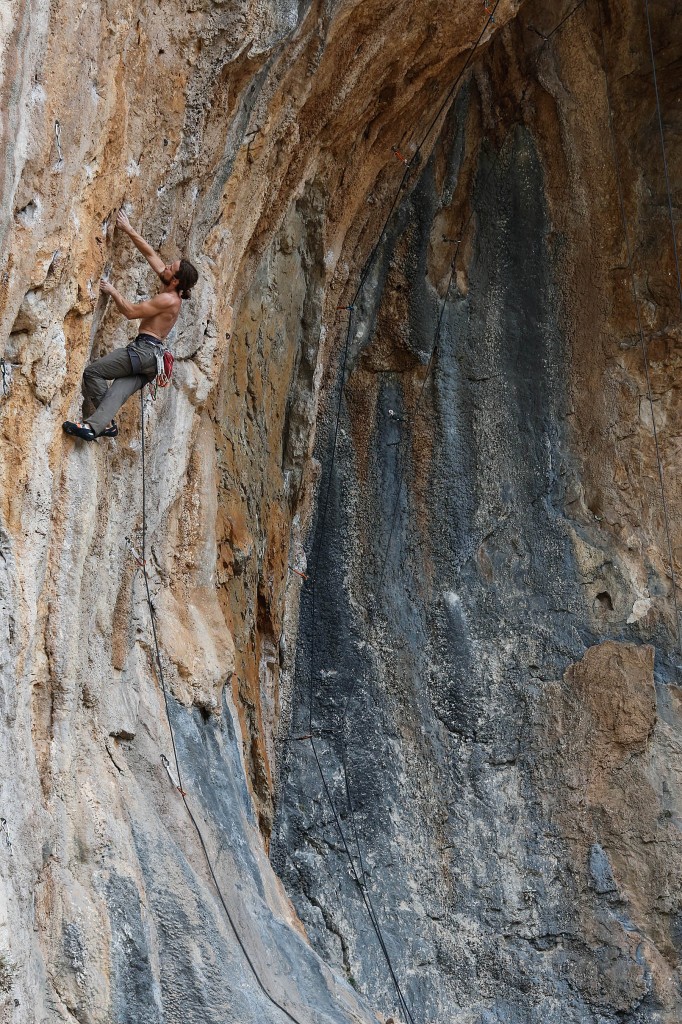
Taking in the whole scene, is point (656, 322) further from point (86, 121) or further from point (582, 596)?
point (86, 121)

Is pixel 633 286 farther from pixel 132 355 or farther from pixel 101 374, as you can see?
pixel 101 374

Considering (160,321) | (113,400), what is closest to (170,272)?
(160,321)

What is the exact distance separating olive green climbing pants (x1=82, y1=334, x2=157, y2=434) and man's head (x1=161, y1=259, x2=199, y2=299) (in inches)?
14.5

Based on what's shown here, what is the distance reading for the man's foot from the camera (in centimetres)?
572

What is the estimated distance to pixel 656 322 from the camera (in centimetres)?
1017

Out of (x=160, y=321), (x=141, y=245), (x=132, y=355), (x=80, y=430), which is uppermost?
(x=141, y=245)

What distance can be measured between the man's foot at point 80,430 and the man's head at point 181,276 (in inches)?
40.0

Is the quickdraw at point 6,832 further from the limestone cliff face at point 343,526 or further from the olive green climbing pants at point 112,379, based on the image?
the olive green climbing pants at point 112,379

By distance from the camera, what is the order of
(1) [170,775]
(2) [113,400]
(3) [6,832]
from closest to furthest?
(3) [6,832] < (2) [113,400] < (1) [170,775]

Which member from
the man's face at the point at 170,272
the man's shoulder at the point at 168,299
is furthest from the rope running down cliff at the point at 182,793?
the man's face at the point at 170,272

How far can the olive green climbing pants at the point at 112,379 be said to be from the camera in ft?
19.7

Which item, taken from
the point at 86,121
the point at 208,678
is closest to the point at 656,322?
the point at 208,678

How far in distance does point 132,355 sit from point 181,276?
0.55 m

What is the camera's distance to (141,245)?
20.2 feet
